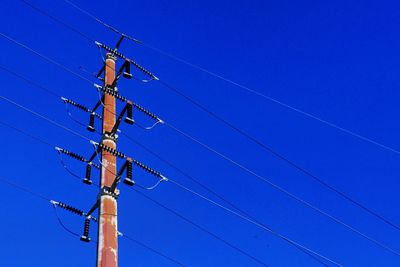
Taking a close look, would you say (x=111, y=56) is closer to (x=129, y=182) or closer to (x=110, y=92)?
(x=110, y=92)

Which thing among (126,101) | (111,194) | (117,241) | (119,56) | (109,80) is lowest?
(117,241)

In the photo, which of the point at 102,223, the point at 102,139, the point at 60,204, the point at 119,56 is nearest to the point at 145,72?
the point at 119,56

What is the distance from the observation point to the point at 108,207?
43.9ft

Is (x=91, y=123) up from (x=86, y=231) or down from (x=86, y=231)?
up

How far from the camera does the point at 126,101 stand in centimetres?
1611

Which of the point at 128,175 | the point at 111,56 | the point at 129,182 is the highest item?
the point at 111,56

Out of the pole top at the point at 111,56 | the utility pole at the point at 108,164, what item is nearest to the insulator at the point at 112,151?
the utility pole at the point at 108,164

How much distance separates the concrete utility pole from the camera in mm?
12305

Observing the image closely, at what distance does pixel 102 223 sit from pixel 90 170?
279 cm

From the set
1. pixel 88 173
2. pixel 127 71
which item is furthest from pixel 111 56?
pixel 88 173

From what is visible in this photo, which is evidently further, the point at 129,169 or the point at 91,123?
the point at 91,123

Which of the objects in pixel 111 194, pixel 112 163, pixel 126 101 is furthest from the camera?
pixel 126 101

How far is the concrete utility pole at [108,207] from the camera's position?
12.3 m

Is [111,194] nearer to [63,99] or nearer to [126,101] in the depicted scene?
[126,101]
